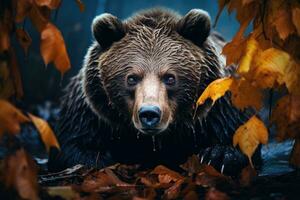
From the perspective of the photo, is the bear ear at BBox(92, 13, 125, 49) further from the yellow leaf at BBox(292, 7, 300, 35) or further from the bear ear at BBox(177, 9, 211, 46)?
the yellow leaf at BBox(292, 7, 300, 35)

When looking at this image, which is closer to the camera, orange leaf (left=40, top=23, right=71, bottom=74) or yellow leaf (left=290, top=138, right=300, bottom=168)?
orange leaf (left=40, top=23, right=71, bottom=74)

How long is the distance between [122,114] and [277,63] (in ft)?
8.89

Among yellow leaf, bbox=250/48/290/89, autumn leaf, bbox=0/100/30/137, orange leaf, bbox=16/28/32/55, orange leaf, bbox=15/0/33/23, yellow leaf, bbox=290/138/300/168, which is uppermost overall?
orange leaf, bbox=15/0/33/23

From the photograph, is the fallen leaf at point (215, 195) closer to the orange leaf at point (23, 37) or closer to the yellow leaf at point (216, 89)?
the yellow leaf at point (216, 89)

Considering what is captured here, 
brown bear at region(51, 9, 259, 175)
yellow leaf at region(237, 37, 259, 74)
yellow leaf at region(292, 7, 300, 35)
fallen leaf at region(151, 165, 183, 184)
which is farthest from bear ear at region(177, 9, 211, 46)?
yellow leaf at region(292, 7, 300, 35)

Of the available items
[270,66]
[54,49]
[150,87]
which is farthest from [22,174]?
[150,87]

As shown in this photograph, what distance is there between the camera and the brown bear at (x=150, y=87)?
21.4ft

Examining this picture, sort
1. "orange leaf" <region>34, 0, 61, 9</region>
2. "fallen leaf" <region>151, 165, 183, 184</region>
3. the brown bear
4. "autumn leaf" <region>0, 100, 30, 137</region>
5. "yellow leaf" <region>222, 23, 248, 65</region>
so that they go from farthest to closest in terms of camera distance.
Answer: the brown bear < "fallen leaf" <region>151, 165, 183, 184</region> < "yellow leaf" <region>222, 23, 248, 65</region> < "orange leaf" <region>34, 0, 61, 9</region> < "autumn leaf" <region>0, 100, 30, 137</region>

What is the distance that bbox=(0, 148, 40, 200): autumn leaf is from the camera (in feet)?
12.4

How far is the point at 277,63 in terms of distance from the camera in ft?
14.0

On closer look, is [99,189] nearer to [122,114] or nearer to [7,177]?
[7,177]

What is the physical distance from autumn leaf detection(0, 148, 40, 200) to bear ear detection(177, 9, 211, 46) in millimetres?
3106

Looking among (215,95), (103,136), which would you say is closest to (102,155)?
(103,136)

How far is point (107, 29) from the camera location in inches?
263
